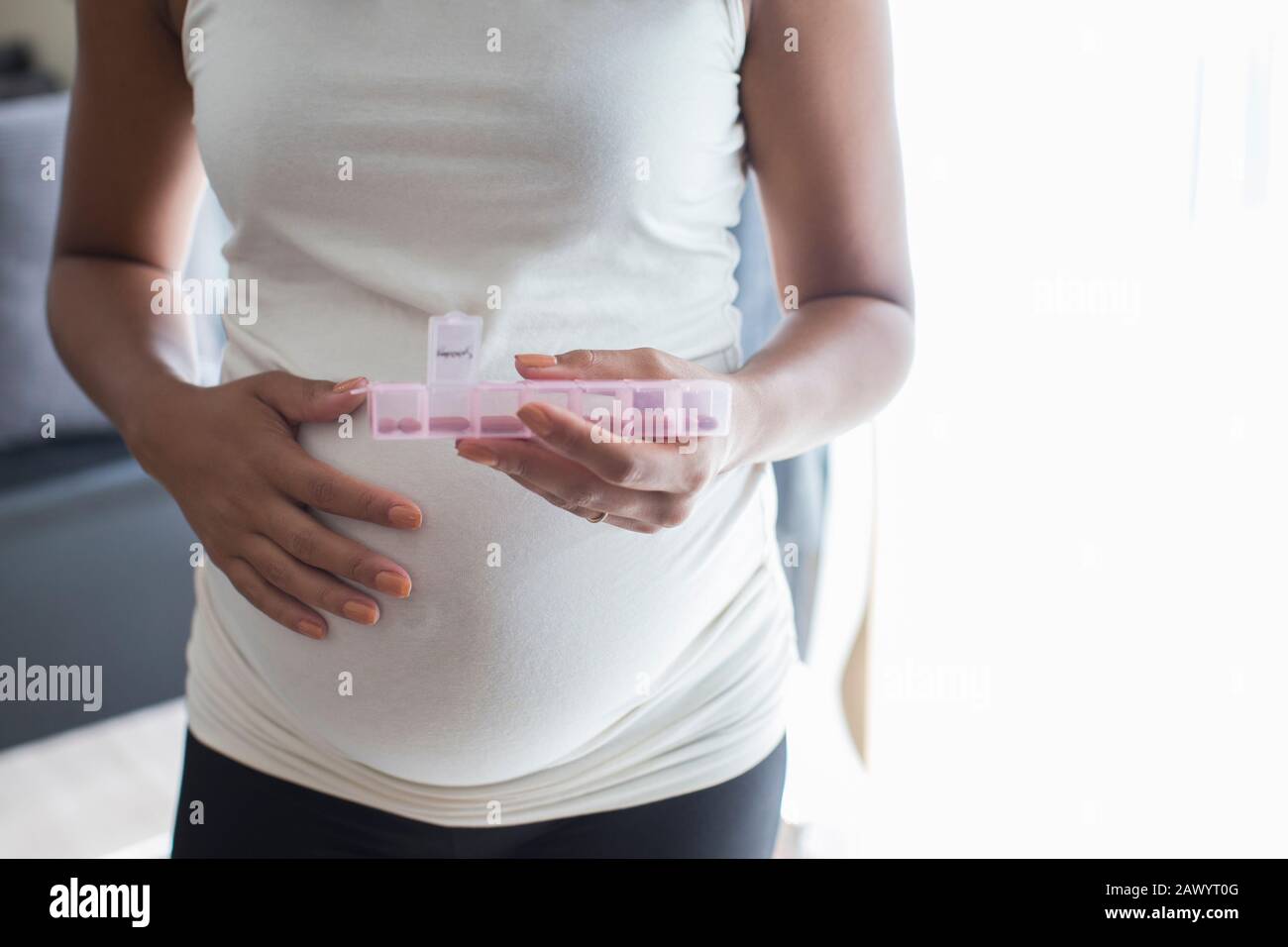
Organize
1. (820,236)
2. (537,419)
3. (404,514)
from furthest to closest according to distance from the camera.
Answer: (820,236)
(404,514)
(537,419)

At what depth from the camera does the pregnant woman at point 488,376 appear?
2.14 feet

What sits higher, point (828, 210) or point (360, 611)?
point (828, 210)

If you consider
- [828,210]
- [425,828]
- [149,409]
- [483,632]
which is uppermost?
[828,210]

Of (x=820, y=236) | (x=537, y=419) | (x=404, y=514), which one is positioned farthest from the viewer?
(x=820, y=236)

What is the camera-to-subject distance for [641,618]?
0.68 metres

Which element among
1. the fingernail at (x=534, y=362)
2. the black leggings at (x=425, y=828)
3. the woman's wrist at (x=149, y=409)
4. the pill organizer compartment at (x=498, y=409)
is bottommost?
the black leggings at (x=425, y=828)

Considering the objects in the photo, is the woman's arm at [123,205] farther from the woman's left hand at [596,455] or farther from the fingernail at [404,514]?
the woman's left hand at [596,455]

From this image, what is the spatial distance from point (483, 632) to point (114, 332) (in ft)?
1.19

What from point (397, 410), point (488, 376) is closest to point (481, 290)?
point (488, 376)

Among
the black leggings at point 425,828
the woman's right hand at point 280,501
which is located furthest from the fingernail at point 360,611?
the black leggings at point 425,828

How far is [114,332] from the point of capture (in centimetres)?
79

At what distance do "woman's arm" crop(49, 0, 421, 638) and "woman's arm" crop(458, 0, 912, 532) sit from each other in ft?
0.58

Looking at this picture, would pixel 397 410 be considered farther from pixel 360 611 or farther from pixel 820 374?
pixel 820 374
